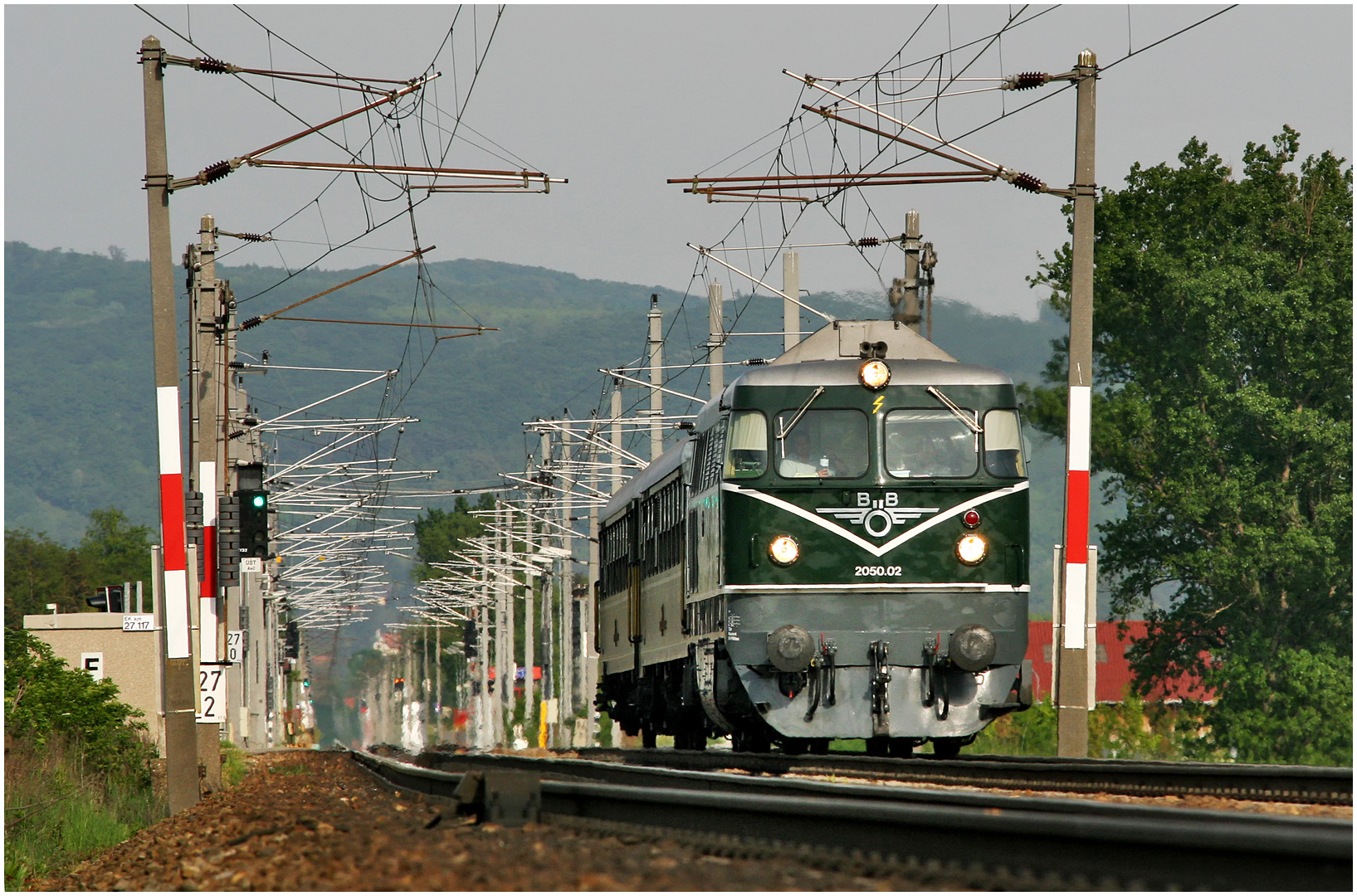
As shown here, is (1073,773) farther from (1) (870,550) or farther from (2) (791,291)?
(2) (791,291)

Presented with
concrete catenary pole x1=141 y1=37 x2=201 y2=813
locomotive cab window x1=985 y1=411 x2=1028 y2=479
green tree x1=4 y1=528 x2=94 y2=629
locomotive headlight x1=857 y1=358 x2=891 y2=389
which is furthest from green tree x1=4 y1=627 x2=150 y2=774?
green tree x1=4 y1=528 x2=94 y2=629

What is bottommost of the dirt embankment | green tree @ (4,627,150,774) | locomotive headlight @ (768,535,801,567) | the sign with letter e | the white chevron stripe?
the sign with letter e

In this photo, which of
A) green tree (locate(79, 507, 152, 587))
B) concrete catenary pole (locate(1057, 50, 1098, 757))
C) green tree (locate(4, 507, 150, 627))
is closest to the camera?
concrete catenary pole (locate(1057, 50, 1098, 757))

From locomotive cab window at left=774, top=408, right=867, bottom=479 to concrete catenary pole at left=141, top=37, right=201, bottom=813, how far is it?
6.30m

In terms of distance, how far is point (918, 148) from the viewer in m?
18.0

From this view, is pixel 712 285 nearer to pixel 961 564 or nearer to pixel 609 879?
pixel 961 564

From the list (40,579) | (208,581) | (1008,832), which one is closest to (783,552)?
(208,581)

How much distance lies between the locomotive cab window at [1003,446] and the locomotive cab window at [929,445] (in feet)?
0.47

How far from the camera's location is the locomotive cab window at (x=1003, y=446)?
49.8 feet

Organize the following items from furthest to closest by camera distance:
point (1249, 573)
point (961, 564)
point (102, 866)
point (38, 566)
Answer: point (38, 566), point (1249, 573), point (961, 564), point (102, 866)

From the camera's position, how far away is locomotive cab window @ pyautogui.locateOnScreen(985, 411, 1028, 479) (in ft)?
49.8

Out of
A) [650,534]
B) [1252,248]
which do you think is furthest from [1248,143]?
[650,534]

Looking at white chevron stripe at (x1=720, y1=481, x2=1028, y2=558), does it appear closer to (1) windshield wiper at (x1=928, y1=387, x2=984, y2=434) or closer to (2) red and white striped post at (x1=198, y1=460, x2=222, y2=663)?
(1) windshield wiper at (x1=928, y1=387, x2=984, y2=434)

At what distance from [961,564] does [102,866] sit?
7753 millimetres
